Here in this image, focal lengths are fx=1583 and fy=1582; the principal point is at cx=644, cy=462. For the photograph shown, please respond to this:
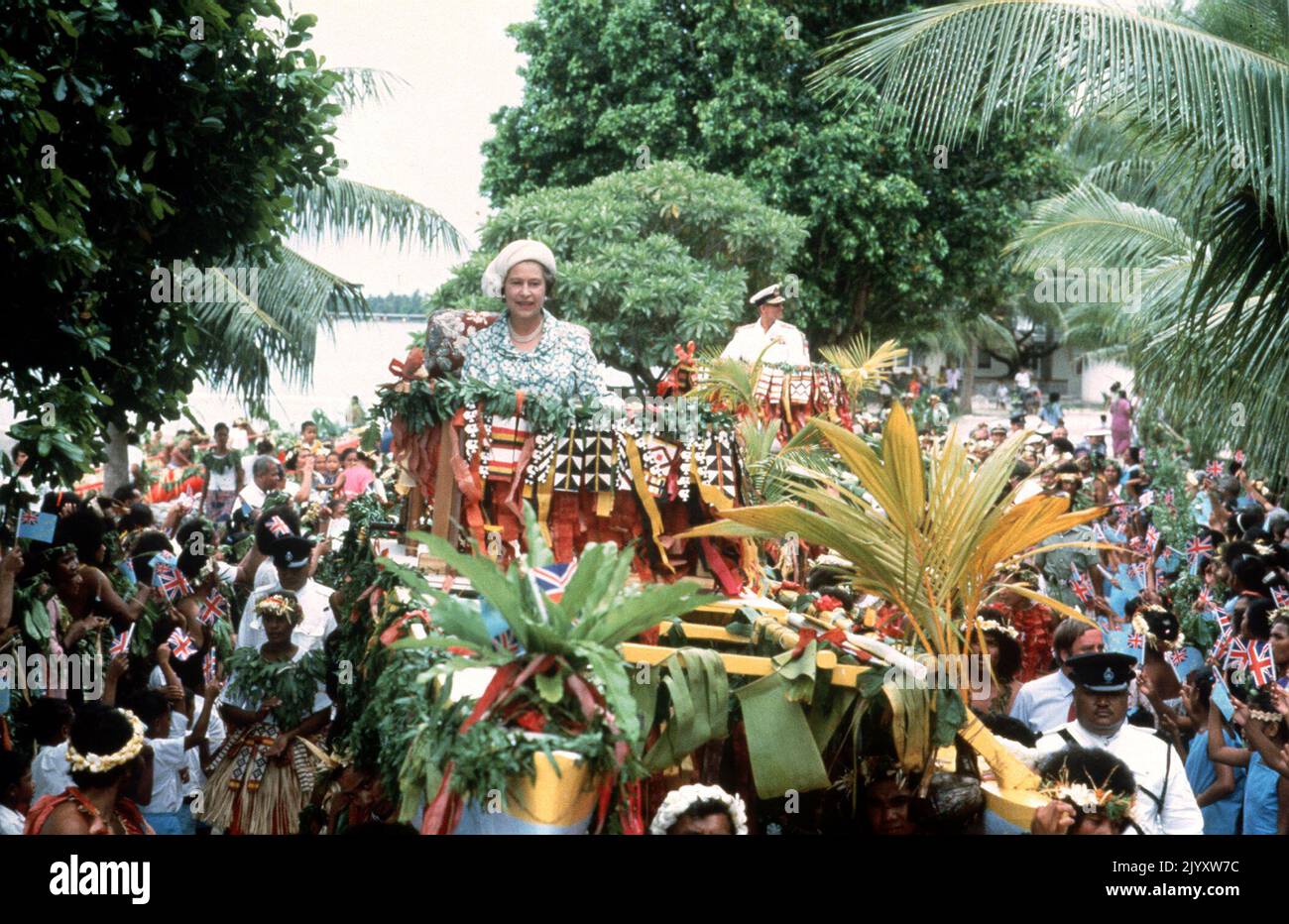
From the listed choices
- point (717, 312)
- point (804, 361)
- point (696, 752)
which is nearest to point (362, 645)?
point (696, 752)

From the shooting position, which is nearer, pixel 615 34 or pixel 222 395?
pixel 222 395

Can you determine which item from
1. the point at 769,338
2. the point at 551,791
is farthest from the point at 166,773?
the point at 769,338

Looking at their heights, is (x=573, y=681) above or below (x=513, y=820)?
above

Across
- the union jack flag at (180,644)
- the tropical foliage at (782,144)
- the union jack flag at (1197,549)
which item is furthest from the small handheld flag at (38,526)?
the tropical foliage at (782,144)

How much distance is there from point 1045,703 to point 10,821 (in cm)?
465

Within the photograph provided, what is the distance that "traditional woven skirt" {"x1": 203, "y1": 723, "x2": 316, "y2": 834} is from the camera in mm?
7660

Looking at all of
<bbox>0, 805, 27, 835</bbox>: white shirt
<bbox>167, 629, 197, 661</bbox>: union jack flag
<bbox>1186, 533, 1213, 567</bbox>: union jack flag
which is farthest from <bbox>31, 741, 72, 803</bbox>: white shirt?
<bbox>1186, 533, 1213, 567</bbox>: union jack flag

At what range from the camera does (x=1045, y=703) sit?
299 inches

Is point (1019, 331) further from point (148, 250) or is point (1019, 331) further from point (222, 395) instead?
point (148, 250)

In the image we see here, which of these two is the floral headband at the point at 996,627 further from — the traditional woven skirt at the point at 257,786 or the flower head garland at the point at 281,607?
the flower head garland at the point at 281,607

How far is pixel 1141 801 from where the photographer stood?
5.75 meters

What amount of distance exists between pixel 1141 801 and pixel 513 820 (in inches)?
105

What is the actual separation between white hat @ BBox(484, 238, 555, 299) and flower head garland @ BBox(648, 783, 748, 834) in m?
3.79

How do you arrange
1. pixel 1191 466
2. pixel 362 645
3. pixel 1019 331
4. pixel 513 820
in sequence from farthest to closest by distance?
1. pixel 1019 331
2. pixel 1191 466
3. pixel 362 645
4. pixel 513 820
